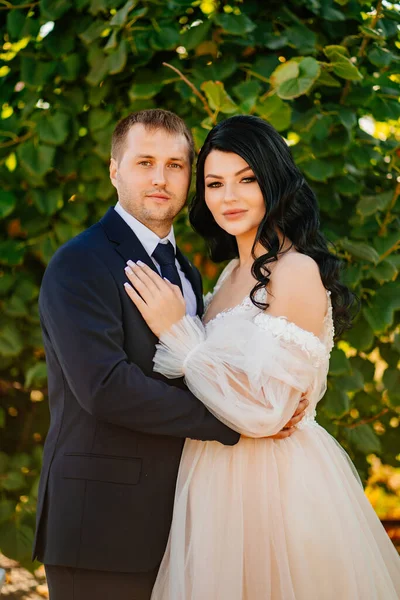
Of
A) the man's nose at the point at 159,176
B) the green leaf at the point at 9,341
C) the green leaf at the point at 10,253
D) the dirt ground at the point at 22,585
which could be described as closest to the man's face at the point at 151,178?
the man's nose at the point at 159,176

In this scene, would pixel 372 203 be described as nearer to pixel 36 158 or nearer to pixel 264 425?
pixel 264 425

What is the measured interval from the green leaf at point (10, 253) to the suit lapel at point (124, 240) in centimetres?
69

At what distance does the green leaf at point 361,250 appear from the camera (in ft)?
8.57

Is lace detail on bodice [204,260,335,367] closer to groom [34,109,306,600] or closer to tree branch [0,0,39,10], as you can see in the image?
groom [34,109,306,600]

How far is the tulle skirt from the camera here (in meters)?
1.98

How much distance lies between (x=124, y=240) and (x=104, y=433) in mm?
562

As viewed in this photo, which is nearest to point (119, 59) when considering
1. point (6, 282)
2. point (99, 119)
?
point (99, 119)

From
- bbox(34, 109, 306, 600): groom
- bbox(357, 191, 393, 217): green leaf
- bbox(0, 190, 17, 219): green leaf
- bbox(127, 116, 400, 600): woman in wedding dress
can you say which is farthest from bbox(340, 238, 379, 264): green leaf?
bbox(0, 190, 17, 219): green leaf

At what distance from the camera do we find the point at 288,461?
2.12 metres

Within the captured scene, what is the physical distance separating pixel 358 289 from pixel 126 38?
4.01 ft

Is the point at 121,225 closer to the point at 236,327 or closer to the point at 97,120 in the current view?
the point at 236,327

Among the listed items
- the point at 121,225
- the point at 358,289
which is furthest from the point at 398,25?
the point at 121,225

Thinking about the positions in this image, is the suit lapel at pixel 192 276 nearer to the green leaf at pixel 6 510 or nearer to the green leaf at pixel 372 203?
the green leaf at pixel 372 203

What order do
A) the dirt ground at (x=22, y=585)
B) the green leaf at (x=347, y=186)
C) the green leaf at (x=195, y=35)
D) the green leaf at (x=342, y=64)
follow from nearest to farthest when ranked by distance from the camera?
the green leaf at (x=342, y=64) → the green leaf at (x=195, y=35) → the green leaf at (x=347, y=186) → the dirt ground at (x=22, y=585)
